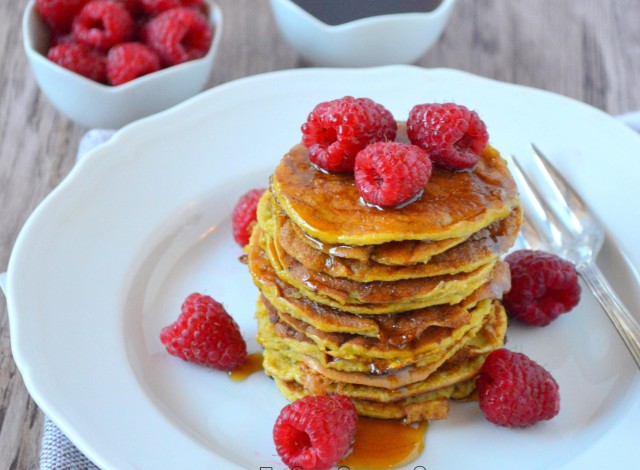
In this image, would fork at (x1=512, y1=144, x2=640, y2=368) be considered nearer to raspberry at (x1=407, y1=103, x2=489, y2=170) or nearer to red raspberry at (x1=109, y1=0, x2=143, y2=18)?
raspberry at (x1=407, y1=103, x2=489, y2=170)

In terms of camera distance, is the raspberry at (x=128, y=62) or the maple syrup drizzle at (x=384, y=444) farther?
the raspberry at (x=128, y=62)

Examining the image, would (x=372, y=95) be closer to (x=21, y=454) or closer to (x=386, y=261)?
(x=386, y=261)

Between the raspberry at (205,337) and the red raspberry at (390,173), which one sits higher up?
the red raspberry at (390,173)

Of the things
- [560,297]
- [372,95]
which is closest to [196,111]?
[372,95]

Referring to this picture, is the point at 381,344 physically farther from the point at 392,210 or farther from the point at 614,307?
the point at 614,307

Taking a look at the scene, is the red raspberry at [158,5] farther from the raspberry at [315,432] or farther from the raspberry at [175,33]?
the raspberry at [315,432]

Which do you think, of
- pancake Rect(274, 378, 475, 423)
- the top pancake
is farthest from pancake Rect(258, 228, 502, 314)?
pancake Rect(274, 378, 475, 423)

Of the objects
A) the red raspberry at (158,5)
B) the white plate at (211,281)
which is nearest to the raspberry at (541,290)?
the white plate at (211,281)
